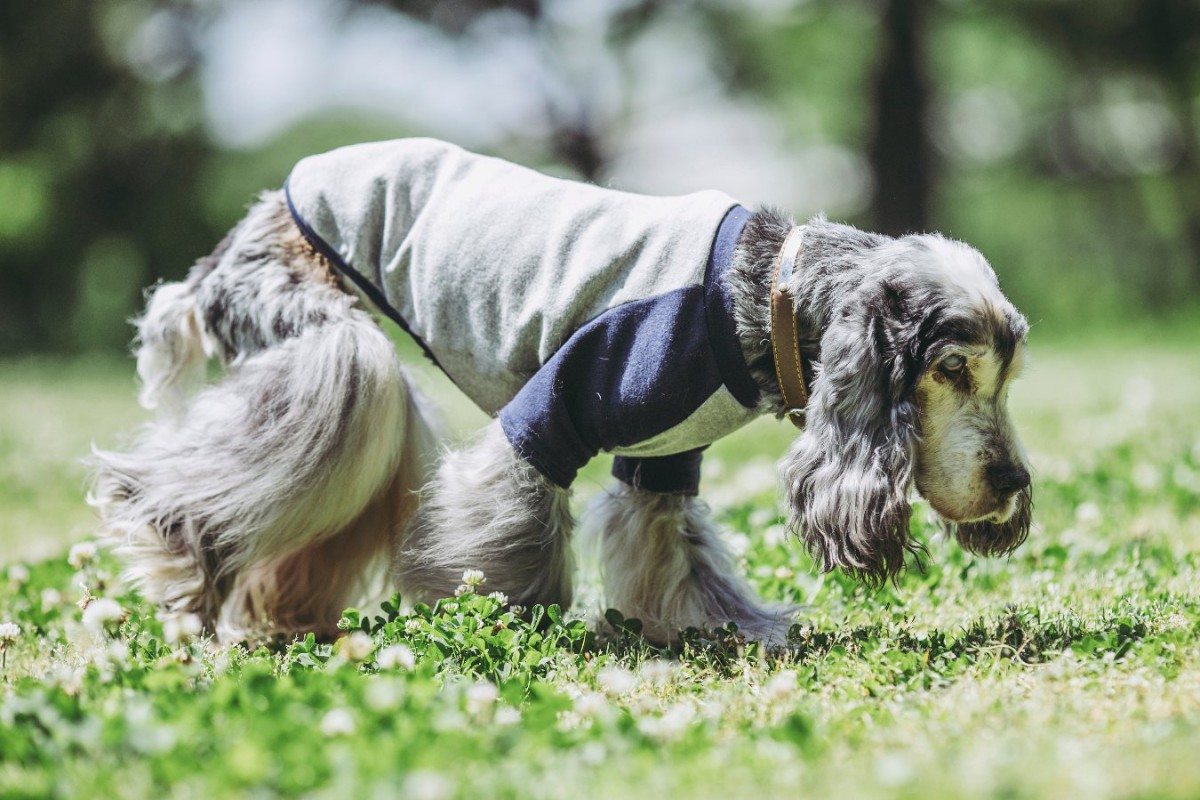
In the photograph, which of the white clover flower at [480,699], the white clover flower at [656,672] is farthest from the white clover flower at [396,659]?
the white clover flower at [656,672]

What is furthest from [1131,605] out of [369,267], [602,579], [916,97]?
[916,97]

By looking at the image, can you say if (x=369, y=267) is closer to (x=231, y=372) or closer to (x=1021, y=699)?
(x=231, y=372)

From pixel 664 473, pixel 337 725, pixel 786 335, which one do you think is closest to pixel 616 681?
pixel 337 725

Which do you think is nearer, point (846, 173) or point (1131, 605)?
point (1131, 605)

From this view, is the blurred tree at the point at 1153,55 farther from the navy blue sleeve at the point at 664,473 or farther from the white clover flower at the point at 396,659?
the white clover flower at the point at 396,659

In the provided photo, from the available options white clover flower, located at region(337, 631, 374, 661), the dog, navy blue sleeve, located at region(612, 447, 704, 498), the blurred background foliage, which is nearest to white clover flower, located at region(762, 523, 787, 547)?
the dog

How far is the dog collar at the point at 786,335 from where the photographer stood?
3.01 meters

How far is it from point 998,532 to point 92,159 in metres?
15.2

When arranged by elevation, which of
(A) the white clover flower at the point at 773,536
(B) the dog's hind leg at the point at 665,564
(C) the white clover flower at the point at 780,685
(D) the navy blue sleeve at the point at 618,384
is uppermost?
(D) the navy blue sleeve at the point at 618,384

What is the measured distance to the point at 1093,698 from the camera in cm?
242

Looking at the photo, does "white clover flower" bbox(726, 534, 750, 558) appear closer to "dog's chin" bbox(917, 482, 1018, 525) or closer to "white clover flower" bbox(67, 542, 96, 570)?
"dog's chin" bbox(917, 482, 1018, 525)

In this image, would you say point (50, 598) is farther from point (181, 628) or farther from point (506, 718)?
point (506, 718)

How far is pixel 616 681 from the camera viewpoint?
2.47 metres

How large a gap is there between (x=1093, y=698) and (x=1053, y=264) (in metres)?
18.2
